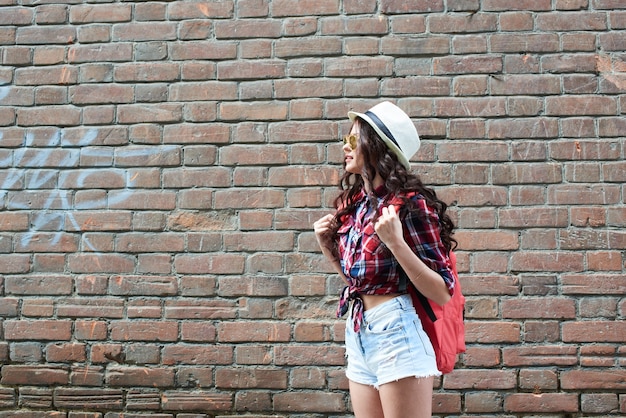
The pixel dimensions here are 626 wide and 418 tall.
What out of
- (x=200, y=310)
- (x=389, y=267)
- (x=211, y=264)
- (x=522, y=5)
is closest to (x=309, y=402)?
(x=200, y=310)

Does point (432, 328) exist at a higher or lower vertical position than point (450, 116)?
lower

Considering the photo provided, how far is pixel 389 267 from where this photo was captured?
6.70ft

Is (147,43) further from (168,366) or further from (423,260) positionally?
(423,260)

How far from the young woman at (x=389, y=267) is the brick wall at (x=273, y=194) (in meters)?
1.01

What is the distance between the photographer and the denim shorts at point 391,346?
1.95 metres

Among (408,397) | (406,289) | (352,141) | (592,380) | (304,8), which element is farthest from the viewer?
(304,8)

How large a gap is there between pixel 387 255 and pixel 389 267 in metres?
0.04

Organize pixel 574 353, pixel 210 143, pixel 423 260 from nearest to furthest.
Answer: pixel 423 260, pixel 574 353, pixel 210 143

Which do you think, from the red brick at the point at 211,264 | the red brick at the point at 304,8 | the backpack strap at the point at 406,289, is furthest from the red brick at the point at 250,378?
the red brick at the point at 304,8

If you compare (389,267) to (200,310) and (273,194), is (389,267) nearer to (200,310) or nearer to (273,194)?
(273,194)

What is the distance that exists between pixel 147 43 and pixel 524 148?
2079 mm

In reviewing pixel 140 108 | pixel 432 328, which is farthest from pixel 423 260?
pixel 140 108

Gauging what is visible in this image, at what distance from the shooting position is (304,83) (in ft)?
10.6

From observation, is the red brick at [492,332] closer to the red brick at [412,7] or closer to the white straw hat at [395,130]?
the white straw hat at [395,130]
